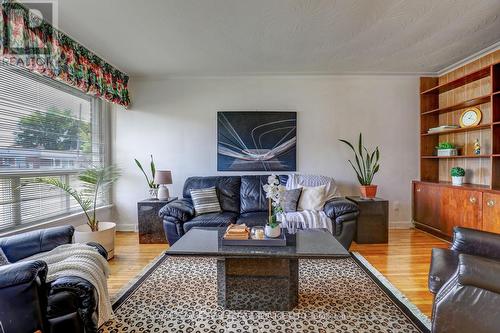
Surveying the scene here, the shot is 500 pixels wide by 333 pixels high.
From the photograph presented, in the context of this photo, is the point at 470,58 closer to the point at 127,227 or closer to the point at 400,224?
the point at 400,224

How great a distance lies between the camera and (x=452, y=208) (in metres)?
3.33

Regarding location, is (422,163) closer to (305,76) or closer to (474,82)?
(474,82)

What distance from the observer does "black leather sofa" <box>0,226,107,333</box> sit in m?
1.16

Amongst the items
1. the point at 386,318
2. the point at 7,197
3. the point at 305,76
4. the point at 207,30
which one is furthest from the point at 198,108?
the point at 386,318

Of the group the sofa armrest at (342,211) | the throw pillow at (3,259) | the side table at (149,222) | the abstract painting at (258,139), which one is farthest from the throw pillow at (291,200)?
the throw pillow at (3,259)

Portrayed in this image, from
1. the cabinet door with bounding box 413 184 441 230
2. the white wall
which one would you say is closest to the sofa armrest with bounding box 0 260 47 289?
the white wall

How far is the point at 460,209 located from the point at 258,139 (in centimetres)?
292

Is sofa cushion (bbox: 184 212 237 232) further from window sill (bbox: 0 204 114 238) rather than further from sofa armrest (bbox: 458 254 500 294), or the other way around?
sofa armrest (bbox: 458 254 500 294)

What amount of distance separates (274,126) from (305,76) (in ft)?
3.19

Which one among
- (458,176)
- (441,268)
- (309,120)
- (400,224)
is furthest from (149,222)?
(458,176)

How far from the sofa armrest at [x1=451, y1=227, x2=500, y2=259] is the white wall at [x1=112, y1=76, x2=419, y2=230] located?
7.56ft

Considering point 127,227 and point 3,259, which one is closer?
point 3,259

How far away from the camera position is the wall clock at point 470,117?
3361 millimetres

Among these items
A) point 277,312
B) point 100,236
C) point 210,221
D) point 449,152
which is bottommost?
point 277,312
